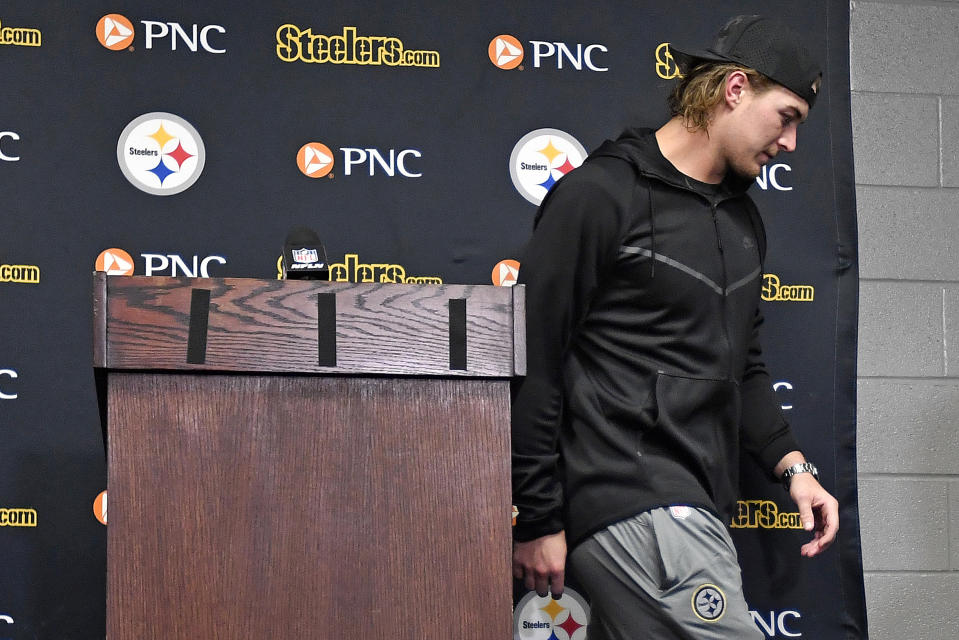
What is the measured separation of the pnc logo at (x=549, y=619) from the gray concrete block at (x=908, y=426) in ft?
2.38

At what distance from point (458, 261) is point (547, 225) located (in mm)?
602

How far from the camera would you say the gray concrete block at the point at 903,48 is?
257 centimetres

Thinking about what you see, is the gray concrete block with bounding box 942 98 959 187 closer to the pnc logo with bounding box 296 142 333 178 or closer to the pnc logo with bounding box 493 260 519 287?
the pnc logo with bounding box 493 260 519 287

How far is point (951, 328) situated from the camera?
99.6 inches

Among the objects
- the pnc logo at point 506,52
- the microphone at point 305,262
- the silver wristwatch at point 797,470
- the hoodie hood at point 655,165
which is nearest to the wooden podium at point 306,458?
the microphone at point 305,262

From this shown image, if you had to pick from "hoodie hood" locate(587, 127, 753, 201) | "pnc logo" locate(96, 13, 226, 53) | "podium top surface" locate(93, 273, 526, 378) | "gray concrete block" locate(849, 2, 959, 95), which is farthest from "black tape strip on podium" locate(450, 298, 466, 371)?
"gray concrete block" locate(849, 2, 959, 95)

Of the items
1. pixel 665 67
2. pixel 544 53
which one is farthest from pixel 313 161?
pixel 665 67

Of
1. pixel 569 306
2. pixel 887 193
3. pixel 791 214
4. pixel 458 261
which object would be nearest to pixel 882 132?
pixel 887 193

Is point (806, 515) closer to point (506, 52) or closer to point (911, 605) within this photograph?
point (911, 605)

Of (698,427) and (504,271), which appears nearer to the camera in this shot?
(698,427)

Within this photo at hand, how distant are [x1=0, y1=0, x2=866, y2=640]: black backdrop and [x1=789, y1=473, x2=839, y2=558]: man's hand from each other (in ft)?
1.58

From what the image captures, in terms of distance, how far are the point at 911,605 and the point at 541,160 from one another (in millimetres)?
1283

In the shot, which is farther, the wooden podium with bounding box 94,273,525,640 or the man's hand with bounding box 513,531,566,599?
the man's hand with bounding box 513,531,566,599

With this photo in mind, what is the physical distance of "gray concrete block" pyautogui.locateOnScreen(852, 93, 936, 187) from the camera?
2547mm
